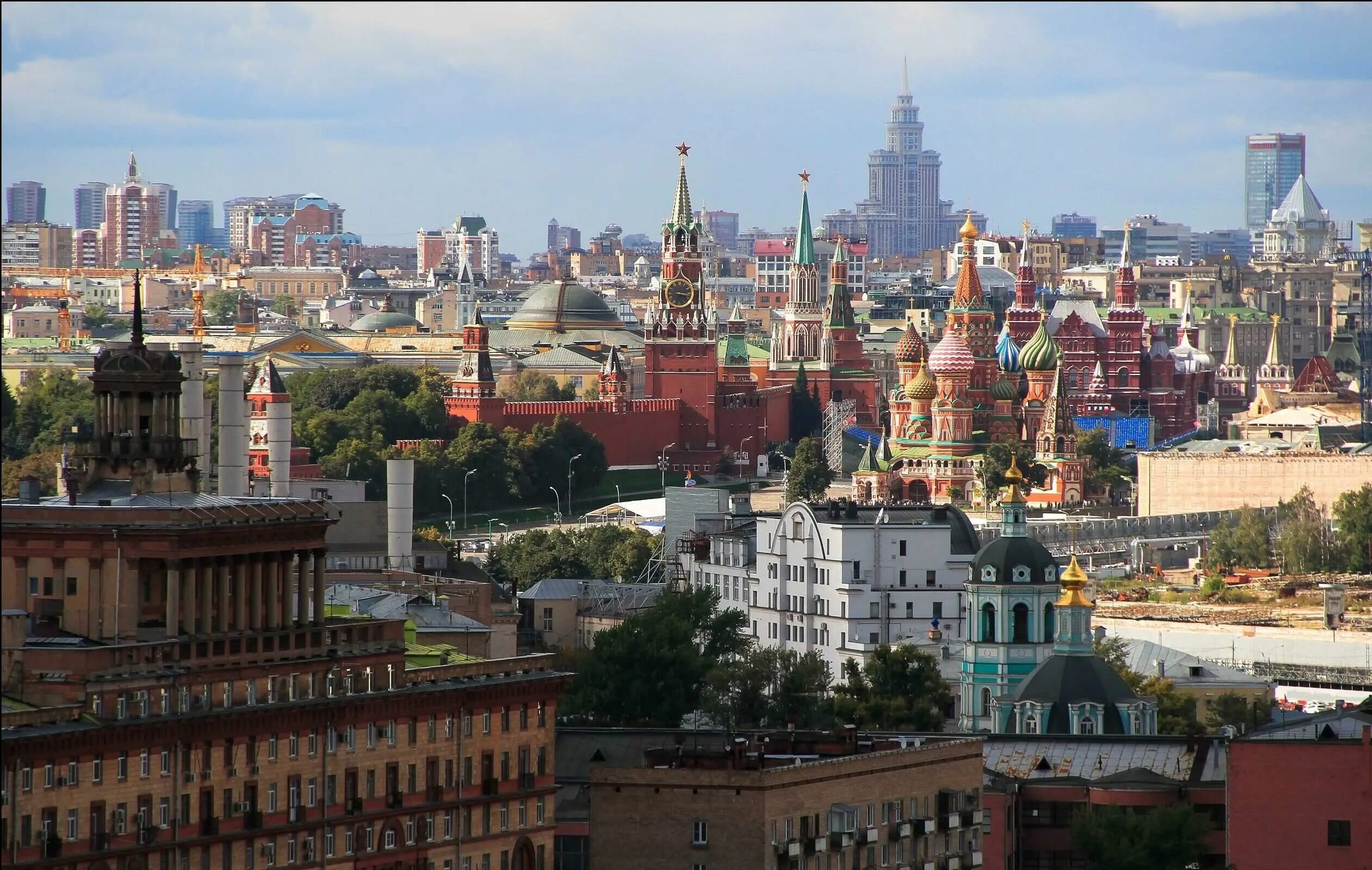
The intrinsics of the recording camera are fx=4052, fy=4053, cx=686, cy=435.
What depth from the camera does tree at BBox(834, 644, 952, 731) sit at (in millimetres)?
71875

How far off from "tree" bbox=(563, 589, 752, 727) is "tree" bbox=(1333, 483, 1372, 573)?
174ft

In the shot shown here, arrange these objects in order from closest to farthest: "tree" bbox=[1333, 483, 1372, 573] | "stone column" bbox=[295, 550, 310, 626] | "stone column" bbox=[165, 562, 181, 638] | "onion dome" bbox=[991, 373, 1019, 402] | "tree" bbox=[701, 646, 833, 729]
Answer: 1. "stone column" bbox=[165, 562, 181, 638]
2. "stone column" bbox=[295, 550, 310, 626]
3. "tree" bbox=[701, 646, 833, 729]
4. "tree" bbox=[1333, 483, 1372, 573]
5. "onion dome" bbox=[991, 373, 1019, 402]

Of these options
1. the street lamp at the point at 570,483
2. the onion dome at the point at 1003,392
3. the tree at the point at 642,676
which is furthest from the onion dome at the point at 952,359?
the tree at the point at 642,676

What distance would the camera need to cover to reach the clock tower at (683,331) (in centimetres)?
18262

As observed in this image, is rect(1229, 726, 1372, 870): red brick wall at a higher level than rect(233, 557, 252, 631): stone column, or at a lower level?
lower

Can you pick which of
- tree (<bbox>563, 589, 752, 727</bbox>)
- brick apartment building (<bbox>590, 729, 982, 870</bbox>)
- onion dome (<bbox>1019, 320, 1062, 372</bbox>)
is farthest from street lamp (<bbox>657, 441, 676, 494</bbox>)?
brick apartment building (<bbox>590, 729, 982, 870</bbox>)

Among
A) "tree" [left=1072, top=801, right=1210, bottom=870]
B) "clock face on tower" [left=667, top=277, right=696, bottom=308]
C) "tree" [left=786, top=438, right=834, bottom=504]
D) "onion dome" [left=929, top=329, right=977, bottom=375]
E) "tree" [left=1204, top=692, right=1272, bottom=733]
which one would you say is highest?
"clock face on tower" [left=667, top=277, right=696, bottom=308]

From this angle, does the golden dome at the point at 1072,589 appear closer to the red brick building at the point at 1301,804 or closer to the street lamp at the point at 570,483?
the red brick building at the point at 1301,804

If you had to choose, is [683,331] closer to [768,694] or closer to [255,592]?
[768,694]

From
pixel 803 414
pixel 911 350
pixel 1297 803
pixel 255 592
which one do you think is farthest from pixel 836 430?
pixel 255 592

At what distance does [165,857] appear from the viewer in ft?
160

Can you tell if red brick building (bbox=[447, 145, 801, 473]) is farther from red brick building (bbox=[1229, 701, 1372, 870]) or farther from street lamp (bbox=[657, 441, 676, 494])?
red brick building (bbox=[1229, 701, 1372, 870])

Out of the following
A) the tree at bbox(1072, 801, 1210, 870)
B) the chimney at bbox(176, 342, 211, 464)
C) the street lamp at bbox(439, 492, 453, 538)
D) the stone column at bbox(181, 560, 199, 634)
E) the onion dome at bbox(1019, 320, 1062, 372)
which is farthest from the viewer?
the onion dome at bbox(1019, 320, 1062, 372)

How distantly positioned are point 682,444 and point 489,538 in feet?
151
